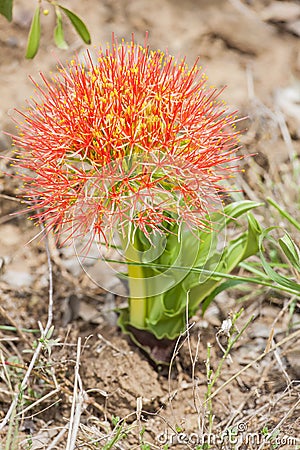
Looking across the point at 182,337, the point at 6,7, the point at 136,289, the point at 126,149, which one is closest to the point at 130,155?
the point at 126,149

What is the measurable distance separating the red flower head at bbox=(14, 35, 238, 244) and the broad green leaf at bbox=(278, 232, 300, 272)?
196mm

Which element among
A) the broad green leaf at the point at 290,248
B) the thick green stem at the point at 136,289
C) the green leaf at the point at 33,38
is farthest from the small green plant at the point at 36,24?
the broad green leaf at the point at 290,248

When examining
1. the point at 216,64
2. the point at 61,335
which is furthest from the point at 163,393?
the point at 216,64

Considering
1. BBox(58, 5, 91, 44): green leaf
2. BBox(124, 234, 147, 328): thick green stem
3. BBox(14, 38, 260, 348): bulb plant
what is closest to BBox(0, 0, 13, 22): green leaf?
BBox(58, 5, 91, 44): green leaf

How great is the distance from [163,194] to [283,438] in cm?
56

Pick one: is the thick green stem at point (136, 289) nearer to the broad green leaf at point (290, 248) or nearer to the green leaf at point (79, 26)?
the broad green leaf at point (290, 248)

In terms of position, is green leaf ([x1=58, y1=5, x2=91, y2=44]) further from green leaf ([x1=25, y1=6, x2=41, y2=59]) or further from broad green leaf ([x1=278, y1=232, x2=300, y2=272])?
broad green leaf ([x1=278, y1=232, x2=300, y2=272])

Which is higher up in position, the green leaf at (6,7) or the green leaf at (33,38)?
the green leaf at (6,7)

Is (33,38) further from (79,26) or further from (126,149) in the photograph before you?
(126,149)

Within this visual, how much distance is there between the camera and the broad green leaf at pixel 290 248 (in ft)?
4.30

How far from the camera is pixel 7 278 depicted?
1.84m

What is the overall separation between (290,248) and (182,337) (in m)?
0.37

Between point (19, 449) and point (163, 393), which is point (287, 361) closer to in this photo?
point (163, 393)

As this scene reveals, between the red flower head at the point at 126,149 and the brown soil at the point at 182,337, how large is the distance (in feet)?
0.95
